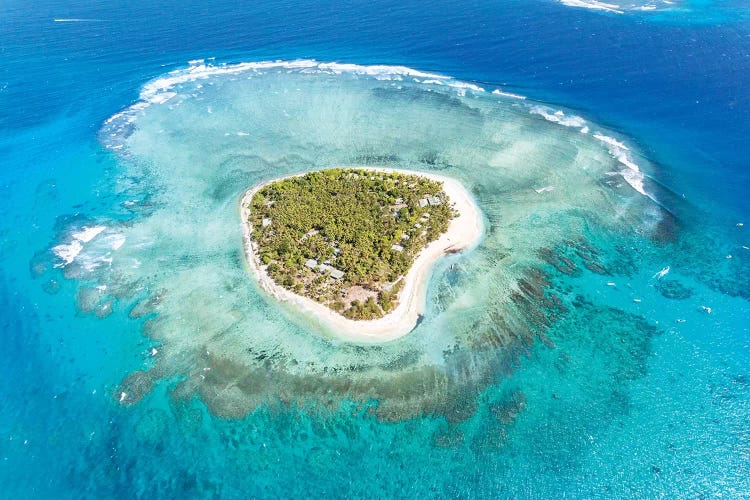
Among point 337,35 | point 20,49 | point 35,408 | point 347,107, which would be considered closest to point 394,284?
point 35,408

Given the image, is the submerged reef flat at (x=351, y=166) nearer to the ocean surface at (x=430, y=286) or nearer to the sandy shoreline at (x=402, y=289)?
the ocean surface at (x=430, y=286)

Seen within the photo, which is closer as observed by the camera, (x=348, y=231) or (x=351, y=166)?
(x=348, y=231)

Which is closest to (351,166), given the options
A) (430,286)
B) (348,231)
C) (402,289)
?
(348,231)

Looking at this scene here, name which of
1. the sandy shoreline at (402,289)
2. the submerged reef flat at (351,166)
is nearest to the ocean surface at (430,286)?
the submerged reef flat at (351,166)

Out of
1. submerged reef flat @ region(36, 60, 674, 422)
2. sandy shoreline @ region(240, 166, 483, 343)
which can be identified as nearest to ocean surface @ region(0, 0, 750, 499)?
submerged reef flat @ region(36, 60, 674, 422)

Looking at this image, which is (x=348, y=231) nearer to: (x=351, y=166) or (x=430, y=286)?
(x=430, y=286)

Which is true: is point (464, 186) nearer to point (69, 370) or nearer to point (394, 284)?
point (394, 284)
